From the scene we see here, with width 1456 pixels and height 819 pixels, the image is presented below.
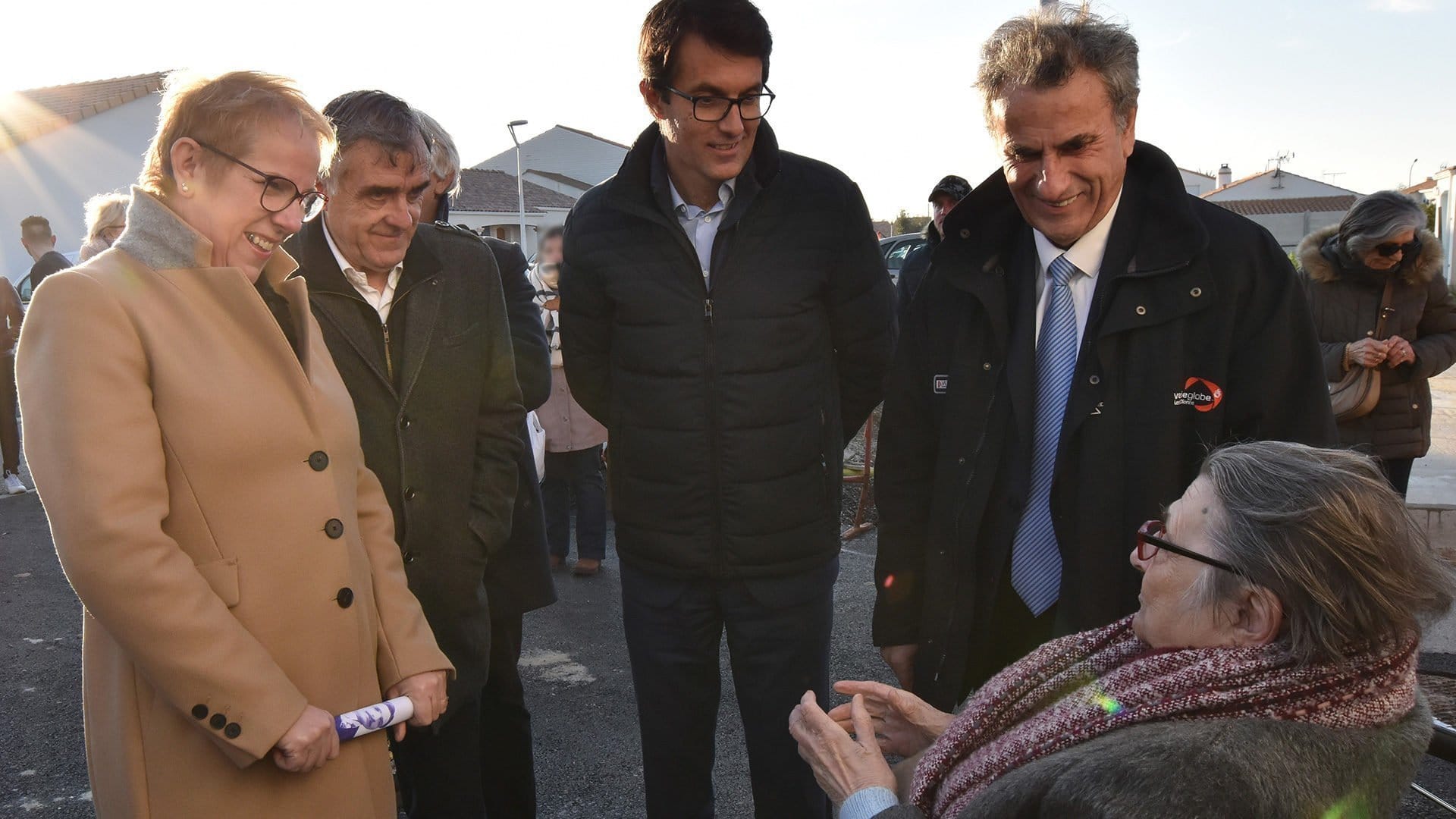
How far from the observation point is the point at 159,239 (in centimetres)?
183

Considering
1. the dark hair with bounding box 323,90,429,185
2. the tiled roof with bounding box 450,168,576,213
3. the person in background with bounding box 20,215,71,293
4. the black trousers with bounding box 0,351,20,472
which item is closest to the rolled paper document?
the dark hair with bounding box 323,90,429,185

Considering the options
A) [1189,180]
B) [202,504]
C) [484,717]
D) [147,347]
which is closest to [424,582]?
[484,717]

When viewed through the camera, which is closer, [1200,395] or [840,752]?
[840,752]

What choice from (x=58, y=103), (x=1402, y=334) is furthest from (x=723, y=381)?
(x=58, y=103)

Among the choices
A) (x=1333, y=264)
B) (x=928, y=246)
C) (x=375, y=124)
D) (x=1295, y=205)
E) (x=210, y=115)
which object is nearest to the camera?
(x=210, y=115)

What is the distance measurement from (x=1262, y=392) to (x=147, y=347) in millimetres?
2124

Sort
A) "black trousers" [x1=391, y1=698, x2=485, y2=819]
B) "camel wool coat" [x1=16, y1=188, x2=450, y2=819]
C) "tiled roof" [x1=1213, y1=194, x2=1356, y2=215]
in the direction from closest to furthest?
"camel wool coat" [x1=16, y1=188, x2=450, y2=819], "black trousers" [x1=391, y1=698, x2=485, y2=819], "tiled roof" [x1=1213, y1=194, x2=1356, y2=215]

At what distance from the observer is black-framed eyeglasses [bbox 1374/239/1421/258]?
4.80 meters

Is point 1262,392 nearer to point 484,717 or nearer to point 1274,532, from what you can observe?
point 1274,532

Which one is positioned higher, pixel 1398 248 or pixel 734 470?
pixel 1398 248

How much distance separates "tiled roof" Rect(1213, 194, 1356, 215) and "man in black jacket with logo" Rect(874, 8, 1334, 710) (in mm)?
63409

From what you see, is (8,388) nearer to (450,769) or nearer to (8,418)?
(8,418)

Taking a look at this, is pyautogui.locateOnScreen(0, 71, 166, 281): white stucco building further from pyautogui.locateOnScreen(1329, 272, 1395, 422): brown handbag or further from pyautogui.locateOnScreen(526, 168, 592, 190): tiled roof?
pyautogui.locateOnScreen(1329, 272, 1395, 422): brown handbag

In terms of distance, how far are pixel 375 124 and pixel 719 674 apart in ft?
5.61
